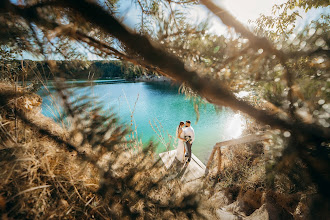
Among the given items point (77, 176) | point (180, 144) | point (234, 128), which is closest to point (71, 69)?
point (77, 176)

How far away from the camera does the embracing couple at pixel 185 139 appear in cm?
465

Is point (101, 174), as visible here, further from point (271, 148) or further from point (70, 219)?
point (271, 148)

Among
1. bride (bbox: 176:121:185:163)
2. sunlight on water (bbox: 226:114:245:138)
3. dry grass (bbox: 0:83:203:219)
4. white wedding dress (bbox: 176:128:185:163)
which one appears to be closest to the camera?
dry grass (bbox: 0:83:203:219)

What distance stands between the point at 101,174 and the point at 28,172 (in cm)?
41

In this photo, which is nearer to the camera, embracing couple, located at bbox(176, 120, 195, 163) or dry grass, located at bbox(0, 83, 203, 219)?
dry grass, located at bbox(0, 83, 203, 219)

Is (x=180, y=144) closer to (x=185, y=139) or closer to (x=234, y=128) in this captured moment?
(x=185, y=139)

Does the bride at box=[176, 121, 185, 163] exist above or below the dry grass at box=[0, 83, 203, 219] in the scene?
below

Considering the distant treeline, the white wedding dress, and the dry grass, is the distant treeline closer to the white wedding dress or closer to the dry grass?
the dry grass

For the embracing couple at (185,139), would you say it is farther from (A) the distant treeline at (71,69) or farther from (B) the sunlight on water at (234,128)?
(B) the sunlight on water at (234,128)

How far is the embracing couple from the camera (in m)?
4.65

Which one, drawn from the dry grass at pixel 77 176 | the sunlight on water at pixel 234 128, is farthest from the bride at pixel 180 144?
the sunlight on water at pixel 234 128

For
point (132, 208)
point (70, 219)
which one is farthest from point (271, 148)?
point (70, 219)

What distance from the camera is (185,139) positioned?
466cm

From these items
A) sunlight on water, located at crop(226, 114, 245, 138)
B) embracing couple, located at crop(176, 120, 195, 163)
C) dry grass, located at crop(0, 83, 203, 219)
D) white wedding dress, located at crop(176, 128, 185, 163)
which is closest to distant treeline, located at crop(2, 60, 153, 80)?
dry grass, located at crop(0, 83, 203, 219)
